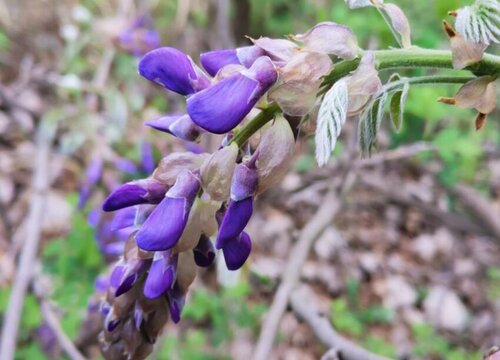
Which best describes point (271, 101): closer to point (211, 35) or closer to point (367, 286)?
point (367, 286)

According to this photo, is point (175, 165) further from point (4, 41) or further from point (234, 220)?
point (4, 41)

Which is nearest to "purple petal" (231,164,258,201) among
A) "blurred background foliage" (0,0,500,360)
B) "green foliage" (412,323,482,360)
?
"blurred background foliage" (0,0,500,360)

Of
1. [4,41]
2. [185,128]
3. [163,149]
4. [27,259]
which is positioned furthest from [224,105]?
[4,41]

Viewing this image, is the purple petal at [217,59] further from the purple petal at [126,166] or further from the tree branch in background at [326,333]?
the purple petal at [126,166]

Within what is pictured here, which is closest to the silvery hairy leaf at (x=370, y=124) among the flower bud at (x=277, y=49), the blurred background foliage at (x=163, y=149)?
the flower bud at (x=277, y=49)

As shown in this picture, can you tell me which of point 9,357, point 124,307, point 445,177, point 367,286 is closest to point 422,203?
point 445,177
